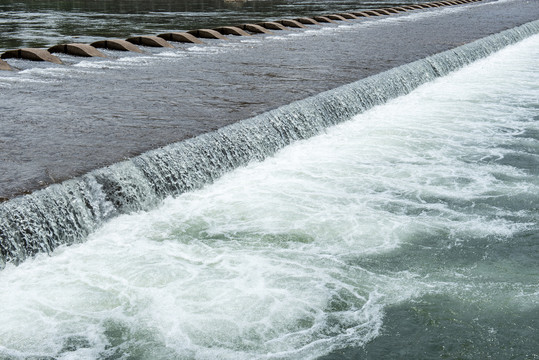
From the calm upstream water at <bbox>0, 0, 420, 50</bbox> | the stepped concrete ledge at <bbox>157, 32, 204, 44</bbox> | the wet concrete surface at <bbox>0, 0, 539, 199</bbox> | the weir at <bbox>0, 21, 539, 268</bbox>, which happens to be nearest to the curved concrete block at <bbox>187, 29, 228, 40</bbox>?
the stepped concrete ledge at <bbox>157, 32, 204, 44</bbox>

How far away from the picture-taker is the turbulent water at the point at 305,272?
13.6 ft

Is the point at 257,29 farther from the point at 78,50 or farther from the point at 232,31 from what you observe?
the point at 78,50

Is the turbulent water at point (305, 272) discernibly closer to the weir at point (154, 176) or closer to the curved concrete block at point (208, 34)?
the weir at point (154, 176)

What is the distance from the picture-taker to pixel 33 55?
11.1 meters

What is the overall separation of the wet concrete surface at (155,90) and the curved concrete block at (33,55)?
0.21 m

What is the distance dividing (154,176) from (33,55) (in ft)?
20.2

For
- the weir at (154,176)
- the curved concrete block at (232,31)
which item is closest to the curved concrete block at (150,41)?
the curved concrete block at (232,31)

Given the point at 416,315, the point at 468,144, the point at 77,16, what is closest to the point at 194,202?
the point at 416,315

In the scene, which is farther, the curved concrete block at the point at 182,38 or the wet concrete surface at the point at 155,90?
the curved concrete block at the point at 182,38

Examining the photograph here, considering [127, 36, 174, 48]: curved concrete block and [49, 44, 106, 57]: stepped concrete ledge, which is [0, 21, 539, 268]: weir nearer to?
[49, 44, 106, 57]: stepped concrete ledge

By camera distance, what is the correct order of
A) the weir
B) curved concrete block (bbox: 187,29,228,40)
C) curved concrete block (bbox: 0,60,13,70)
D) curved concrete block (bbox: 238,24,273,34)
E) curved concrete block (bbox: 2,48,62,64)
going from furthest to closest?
curved concrete block (bbox: 238,24,273,34)
curved concrete block (bbox: 187,29,228,40)
curved concrete block (bbox: 2,48,62,64)
curved concrete block (bbox: 0,60,13,70)
the weir

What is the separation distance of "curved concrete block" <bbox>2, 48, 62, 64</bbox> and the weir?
15.4 ft

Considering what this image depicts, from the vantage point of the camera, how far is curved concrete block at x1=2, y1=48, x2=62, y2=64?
11.1 metres

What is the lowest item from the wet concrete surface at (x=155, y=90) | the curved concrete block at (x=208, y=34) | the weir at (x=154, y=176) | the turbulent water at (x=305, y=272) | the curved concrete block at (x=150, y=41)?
the turbulent water at (x=305, y=272)
